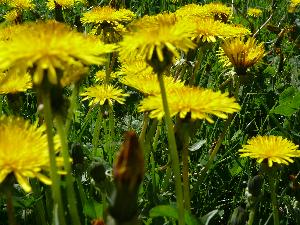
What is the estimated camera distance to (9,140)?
1128mm

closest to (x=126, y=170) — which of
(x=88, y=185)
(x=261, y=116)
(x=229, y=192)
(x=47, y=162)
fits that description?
(x=47, y=162)

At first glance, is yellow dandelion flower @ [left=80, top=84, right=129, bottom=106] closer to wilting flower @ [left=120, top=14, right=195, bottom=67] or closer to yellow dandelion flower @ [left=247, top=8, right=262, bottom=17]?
wilting flower @ [left=120, top=14, right=195, bottom=67]

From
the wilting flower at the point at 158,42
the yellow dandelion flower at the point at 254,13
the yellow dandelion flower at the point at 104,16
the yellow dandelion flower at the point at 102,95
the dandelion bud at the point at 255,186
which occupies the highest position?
the wilting flower at the point at 158,42

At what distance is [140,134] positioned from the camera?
208 cm

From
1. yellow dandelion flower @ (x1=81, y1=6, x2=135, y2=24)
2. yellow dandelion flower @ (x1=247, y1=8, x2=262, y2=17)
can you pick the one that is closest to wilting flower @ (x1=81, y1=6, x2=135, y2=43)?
yellow dandelion flower @ (x1=81, y1=6, x2=135, y2=24)

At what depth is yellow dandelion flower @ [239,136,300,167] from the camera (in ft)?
5.47

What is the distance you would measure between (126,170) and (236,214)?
0.72m

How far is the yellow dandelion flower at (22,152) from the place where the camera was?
3.50 ft

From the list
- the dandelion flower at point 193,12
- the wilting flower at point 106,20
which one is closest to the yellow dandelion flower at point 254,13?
the dandelion flower at point 193,12

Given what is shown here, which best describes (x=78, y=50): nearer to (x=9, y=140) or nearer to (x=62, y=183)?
(x=9, y=140)

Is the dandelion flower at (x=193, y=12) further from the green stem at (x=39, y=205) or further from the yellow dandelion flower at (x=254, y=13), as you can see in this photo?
the yellow dandelion flower at (x=254, y=13)

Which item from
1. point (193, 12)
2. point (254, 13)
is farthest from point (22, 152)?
point (254, 13)

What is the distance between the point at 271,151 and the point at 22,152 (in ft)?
2.83

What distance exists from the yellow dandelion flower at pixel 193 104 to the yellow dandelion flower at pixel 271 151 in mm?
344
